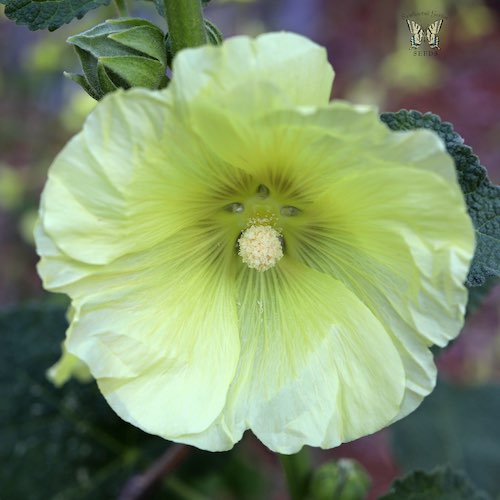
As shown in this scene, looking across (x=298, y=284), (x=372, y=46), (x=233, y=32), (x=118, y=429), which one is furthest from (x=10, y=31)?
(x=298, y=284)

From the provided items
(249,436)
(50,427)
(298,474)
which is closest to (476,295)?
(298,474)

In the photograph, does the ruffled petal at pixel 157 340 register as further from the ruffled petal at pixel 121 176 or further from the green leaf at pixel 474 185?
the green leaf at pixel 474 185

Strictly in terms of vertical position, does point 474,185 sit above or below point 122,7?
below

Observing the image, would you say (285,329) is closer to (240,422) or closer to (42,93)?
(240,422)

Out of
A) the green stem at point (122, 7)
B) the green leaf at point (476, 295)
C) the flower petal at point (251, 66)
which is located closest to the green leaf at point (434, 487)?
the green leaf at point (476, 295)

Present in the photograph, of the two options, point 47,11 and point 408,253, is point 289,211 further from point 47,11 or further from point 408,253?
point 47,11

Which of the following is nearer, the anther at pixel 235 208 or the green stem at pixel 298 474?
the anther at pixel 235 208
